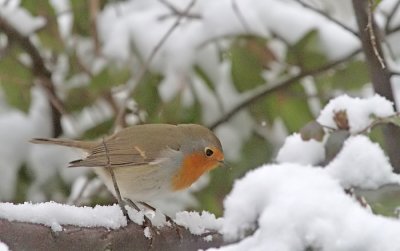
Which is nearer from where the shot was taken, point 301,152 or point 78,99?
point 301,152

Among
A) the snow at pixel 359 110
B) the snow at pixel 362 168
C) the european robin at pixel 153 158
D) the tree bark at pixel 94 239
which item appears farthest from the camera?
the european robin at pixel 153 158

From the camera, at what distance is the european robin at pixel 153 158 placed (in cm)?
241

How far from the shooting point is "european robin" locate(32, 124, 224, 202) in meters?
2.41

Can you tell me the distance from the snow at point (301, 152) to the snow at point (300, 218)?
9.7 inches

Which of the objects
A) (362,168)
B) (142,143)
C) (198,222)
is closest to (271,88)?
(142,143)

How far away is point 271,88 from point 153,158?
0.76 m

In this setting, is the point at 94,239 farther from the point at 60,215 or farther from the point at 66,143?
the point at 66,143

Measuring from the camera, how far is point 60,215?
Answer: 4.48 feet

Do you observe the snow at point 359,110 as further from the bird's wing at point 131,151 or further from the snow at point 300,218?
the bird's wing at point 131,151

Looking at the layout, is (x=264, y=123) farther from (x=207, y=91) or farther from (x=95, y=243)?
(x=95, y=243)

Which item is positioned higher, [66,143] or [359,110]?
[66,143]

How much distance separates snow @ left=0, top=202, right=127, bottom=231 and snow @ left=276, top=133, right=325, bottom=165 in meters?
0.34

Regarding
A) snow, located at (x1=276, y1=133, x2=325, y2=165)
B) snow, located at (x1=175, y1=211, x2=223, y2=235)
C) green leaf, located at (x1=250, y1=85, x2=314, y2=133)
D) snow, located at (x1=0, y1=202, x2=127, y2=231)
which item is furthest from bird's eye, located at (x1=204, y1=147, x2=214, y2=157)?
snow, located at (x1=276, y1=133, x2=325, y2=165)

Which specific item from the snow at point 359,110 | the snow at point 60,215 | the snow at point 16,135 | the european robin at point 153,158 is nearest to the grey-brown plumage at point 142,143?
the european robin at point 153,158
